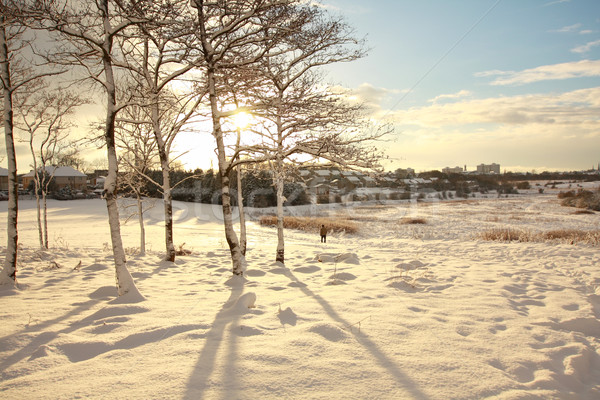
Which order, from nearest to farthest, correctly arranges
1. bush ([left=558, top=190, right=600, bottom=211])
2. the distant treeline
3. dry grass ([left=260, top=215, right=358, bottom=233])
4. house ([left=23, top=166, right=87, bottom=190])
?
1. dry grass ([left=260, top=215, right=358, bottom=233])
2. bush ([left=558, top=190, right=600, bottom=211])
3. the distant treeline
4. house ([left=23, top=166, right=87, bottom=190])

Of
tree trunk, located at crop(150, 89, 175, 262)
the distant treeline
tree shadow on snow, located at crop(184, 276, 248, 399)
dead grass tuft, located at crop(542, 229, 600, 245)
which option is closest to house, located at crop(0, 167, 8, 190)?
the distant treeline

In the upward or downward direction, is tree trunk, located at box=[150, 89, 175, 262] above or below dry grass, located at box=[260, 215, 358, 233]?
above

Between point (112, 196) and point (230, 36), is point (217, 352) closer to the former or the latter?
point (112, 196)

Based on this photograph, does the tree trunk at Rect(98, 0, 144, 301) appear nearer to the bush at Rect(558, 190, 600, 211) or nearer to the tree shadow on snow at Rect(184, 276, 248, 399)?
the tree shadow on snow at Rect(184, 276, 248, 399)

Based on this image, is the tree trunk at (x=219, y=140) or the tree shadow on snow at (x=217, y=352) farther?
the tree trunk at (x=219, y=140)

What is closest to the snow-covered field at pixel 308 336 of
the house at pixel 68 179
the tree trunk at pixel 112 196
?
the tree trunk at pixel 112 196

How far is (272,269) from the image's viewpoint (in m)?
10.2

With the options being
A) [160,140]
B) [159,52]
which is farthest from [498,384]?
[159,52]

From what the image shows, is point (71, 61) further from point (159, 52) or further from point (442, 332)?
point (442, 332)

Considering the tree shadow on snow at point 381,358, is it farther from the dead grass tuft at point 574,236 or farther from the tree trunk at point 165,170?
the dead grass tuft at point 574,236

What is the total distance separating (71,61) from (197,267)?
20.9ft

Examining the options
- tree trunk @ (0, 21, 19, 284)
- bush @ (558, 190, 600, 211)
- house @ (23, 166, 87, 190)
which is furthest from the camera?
house @ (23, 166, 87, 190)

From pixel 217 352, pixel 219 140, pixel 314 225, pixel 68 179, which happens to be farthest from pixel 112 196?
pixel 68 179

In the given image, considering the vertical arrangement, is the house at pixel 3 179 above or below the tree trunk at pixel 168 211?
above
